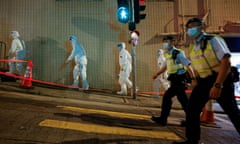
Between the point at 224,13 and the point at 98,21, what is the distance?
24.1ft

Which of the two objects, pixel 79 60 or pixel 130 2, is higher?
pixel 130 2

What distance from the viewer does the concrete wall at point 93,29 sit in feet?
40.1

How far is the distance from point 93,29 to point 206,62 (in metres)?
10.3

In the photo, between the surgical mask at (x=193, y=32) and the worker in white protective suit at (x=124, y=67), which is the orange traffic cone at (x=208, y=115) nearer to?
the surgical mask at (x=193, y=32)

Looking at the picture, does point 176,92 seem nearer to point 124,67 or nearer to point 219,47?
point 219,47

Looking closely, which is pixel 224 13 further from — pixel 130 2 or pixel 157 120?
pixel 157 120

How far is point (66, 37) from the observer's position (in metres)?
12.5

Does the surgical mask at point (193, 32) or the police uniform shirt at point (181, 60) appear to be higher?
the surgical mask at point (193, 32)

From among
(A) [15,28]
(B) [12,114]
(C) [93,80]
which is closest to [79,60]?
(C) [93,80]

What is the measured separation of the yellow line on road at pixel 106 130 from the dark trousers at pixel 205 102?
650mm

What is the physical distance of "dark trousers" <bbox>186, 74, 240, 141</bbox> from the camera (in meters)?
2.59

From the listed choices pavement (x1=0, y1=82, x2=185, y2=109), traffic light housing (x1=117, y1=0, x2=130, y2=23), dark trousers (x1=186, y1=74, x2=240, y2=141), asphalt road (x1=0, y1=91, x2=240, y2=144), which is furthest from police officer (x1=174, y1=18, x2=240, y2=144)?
pavement (x1=0, y1=82, x2=185, y2=109)

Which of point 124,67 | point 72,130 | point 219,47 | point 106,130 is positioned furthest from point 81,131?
point 124,67

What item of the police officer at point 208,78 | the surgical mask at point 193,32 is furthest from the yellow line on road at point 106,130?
the surgical mask at point 193,32
